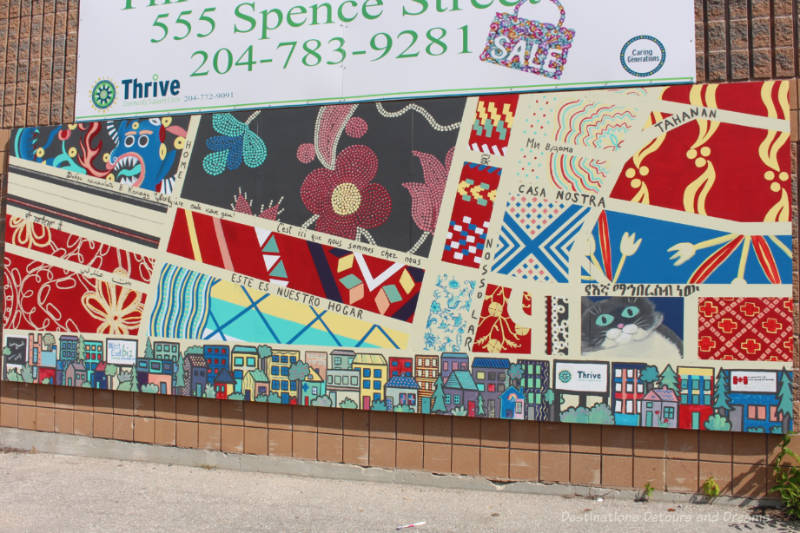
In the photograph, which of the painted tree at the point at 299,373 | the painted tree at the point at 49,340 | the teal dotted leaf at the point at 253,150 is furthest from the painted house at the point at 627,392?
the painted tree at the point at 49,340

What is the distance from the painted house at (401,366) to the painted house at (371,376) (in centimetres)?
5

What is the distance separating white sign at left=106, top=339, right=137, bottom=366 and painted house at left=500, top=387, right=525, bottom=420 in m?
3.19

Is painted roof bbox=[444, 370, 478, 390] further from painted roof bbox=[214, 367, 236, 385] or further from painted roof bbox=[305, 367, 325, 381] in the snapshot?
painted roof bbox=[214, 367, 236, 385]

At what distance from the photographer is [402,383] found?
498 cm

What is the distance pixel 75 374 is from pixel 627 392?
185 inches

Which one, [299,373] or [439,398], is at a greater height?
[299,373]

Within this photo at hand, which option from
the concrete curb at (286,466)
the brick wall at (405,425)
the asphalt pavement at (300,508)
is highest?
the brick wall at (405,425)

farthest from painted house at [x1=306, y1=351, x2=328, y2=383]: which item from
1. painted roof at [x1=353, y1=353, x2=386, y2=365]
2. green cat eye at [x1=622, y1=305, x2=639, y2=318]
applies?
green cat eye at [x1=622, y1=305, x2=639, y2=318]

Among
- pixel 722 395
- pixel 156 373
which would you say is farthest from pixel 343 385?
pixel 722 395

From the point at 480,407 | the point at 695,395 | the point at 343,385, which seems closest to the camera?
the point at 695,395

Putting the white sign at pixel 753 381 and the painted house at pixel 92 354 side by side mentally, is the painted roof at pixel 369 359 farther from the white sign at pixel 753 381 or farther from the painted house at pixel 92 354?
the white sign at pixel 753 381

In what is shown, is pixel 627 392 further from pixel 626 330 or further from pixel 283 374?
pixel 283 374

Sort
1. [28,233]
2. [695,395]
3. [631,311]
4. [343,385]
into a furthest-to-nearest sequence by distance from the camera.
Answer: [28,233]
[343,385]
[631,311]
[695,395]

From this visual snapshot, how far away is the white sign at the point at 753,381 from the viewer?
4.43 metres
